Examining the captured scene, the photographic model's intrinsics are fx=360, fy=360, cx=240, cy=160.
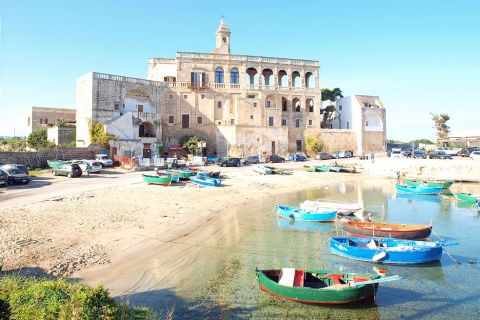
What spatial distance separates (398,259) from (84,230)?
14796 mm

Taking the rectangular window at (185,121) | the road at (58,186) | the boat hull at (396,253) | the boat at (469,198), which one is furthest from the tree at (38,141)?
the boat at (469,198)

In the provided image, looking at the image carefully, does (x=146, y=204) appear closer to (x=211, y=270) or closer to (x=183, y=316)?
(x=211, y=270)

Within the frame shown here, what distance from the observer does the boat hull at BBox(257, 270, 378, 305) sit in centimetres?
1138

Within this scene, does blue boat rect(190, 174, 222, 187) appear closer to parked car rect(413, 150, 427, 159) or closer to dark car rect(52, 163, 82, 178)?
dark car rect(52, 163, 82, 178)

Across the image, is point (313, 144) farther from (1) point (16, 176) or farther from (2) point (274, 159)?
(1) point (16, 176)

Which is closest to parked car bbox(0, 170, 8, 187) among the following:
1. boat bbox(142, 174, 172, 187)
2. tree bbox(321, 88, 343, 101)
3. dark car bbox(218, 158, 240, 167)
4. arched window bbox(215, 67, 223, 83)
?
boat bbox(142, 174, 172, 187)

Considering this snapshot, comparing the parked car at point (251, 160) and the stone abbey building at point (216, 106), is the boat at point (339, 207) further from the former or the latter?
the stone abbey building at point (216, 106)

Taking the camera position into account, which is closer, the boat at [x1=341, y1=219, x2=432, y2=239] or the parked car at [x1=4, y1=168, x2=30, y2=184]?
the boat at [x1=341, y1=219, x2=432, y2=239]

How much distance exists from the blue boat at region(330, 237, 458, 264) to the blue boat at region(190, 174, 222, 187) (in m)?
18.2

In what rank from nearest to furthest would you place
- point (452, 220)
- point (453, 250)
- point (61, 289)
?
point (61, 289) < point (453, 250) < point (452, 220)

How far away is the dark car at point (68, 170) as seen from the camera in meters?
33.2

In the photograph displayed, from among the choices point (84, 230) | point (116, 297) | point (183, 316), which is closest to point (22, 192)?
point (84, 230)

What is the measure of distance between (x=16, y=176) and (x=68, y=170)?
522cm

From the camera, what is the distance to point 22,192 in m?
Answer: 25.4
